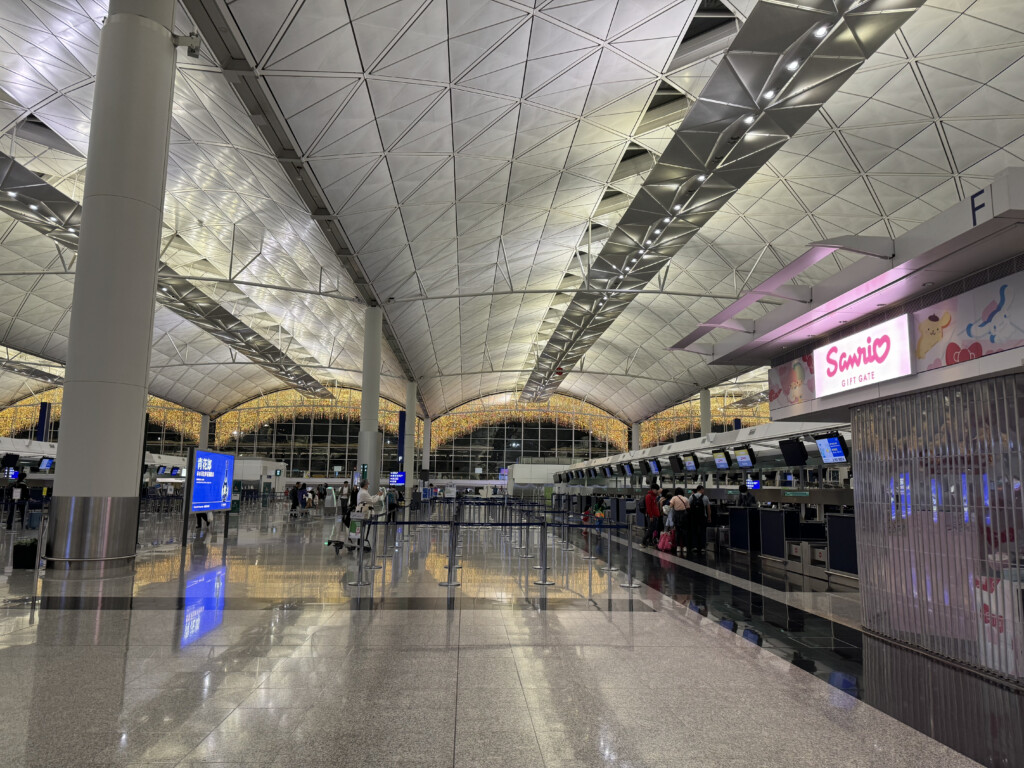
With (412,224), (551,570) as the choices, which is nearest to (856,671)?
(551,570)

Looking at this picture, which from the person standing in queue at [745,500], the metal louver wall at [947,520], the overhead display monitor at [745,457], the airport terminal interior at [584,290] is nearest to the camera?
the airport terminal interior at [584,290]

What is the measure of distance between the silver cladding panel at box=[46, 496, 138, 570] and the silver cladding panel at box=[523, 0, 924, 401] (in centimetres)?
1398

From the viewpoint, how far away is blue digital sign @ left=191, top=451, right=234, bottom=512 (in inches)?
669

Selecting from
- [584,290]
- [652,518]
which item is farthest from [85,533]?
[584,290]

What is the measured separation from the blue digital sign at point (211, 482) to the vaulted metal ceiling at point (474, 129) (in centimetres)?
783

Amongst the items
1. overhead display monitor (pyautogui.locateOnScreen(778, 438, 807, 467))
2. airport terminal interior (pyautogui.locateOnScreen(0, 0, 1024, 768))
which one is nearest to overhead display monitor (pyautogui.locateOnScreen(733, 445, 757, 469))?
airport terminal interior (pyautogui.locateOnScreen(0, 0, 1024, 768))

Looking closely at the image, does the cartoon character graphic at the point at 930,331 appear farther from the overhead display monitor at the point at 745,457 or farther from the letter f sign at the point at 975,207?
the overhead display monitor at the point at 745,457

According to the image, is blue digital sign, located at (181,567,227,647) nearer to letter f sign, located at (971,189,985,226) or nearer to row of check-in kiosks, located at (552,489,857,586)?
row of check-in kiosks, located at (552,489,857,586)

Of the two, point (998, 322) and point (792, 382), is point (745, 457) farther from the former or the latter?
point (998, 322)

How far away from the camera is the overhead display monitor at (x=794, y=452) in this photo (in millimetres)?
19109

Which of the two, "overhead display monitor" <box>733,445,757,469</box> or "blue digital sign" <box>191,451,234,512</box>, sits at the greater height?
"overhead display monitor" <box>733,445,757,469</box>

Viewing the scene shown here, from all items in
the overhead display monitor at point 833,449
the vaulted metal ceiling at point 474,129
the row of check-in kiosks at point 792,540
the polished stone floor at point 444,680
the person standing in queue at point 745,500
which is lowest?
the polished stone floor at point 444,680

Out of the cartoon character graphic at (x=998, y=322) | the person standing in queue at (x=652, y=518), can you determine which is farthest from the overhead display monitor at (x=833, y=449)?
the cartoon character graphic at (x=998, y=322)

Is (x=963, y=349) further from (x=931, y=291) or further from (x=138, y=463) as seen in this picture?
(x=138, y=463)
